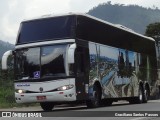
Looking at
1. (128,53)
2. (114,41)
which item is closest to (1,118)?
(114,41)

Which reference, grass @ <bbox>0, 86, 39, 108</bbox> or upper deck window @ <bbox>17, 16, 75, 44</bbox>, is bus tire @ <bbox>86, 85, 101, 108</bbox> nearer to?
upper deck window @ <bbox>17, 16, 75, 44</bbox>

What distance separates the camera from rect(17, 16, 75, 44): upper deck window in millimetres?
19031

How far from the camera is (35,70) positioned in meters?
18.8

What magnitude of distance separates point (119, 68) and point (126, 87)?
1608mm

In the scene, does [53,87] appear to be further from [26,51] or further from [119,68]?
[119,68]

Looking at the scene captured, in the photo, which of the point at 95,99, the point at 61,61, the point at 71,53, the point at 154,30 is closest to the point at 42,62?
the point at 61,61

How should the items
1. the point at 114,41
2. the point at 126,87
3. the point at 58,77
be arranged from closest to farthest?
the point at 58,77, the point at 114,41, the point at 126,87

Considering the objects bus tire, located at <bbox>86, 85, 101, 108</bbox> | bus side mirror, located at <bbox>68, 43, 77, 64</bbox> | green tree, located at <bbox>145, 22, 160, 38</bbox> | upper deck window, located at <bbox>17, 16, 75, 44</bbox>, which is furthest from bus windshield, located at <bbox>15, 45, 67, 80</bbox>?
green tree, located at <bbox>145, 22, 160, 38</bbox>

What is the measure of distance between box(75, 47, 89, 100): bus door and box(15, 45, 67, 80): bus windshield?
72cm

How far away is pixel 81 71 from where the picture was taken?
19.4 metres

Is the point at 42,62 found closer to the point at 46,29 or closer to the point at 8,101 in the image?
the point at 46,29

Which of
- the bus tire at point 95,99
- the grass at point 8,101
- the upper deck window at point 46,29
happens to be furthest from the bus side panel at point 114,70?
the grass at point 8,101

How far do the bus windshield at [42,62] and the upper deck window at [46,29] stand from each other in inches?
18.2

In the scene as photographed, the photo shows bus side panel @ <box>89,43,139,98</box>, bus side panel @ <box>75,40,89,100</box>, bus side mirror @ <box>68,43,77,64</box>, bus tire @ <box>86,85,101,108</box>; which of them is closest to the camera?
bus side mirror @ <box>68,43,77,64</box>
